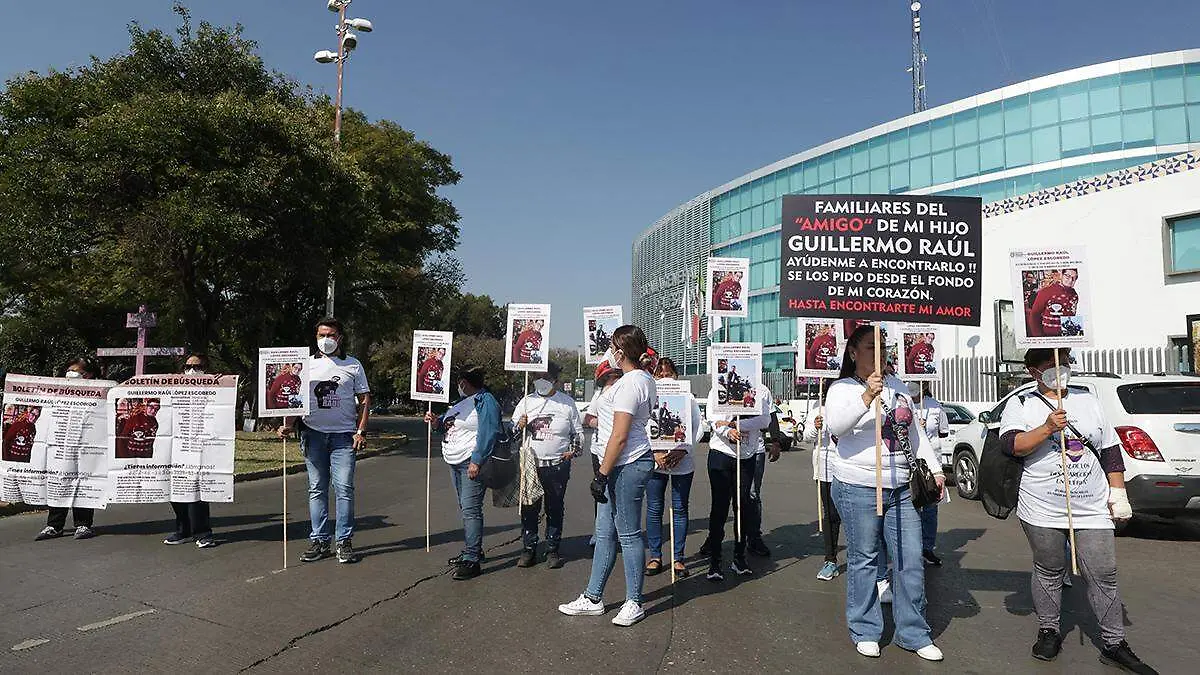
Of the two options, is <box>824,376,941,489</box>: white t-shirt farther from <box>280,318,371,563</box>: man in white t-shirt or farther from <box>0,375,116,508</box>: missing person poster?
<box>0,375,116,508</box>: missing person poster

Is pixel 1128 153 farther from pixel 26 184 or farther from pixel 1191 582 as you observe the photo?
pixel 26 184

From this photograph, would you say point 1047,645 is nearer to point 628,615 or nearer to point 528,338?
point 628,615

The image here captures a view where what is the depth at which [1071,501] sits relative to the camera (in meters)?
4.39

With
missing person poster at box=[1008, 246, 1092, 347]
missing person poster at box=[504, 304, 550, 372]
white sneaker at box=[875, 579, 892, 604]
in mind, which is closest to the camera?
missing person poster at box=[1008, 246, 1092, 347]

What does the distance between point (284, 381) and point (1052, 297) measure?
6055 millimetres

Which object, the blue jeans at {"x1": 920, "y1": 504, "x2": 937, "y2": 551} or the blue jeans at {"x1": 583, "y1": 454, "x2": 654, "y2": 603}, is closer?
the blue jeans at {"x1": 583, "y1": 454, "x2": 654, "y2": 603}

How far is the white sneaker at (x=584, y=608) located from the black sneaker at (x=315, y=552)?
2755mm

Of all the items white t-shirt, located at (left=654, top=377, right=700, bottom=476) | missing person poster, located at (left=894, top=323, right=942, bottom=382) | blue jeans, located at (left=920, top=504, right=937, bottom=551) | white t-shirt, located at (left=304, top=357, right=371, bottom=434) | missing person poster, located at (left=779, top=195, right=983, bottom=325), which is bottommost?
blue jeans, located at (left=920, top=504, right=937, bottom=551)

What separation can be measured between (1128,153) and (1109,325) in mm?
21709

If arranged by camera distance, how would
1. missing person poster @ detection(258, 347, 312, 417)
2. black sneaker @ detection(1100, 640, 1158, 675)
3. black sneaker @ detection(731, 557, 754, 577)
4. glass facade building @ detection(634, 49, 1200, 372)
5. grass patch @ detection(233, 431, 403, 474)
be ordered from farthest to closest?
glass facade building @ detection(634, 49, 1200, 372), grass patch @ detection(233, 431, 403, 474), missing person poster @ detection(258, 347, 312, 417), black sneaker @ detection(731, 557, 754, 577), black sneaker @ detection(1100, 640, 1158, 675)

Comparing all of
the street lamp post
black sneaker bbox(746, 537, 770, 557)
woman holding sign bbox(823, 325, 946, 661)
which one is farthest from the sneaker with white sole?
the street lamp post

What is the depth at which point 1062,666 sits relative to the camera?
4.32 meters

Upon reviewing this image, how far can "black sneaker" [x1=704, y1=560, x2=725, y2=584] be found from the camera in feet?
20.4

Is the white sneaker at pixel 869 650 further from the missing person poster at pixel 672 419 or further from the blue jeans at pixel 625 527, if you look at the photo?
the missing person poster at pixel 672 419
